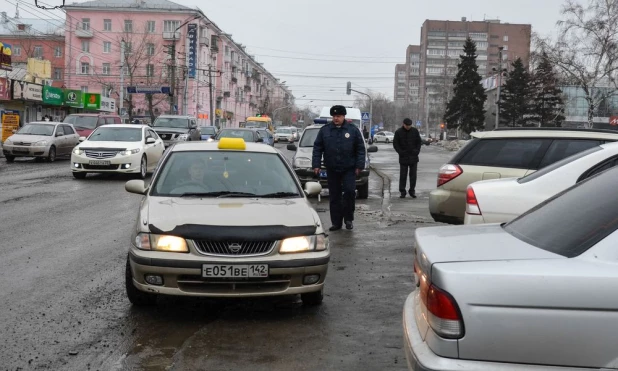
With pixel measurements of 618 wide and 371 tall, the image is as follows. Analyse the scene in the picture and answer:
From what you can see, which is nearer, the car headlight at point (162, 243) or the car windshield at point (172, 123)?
the car headlight at point (162, 243)

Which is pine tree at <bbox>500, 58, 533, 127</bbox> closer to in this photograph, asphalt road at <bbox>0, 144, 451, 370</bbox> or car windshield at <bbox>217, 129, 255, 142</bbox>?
car windshield at <bbox>217, 129, 255, 142</bbox>

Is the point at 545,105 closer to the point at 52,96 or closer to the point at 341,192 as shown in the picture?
the point at 52,96

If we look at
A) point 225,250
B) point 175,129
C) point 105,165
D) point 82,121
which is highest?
point 82,121

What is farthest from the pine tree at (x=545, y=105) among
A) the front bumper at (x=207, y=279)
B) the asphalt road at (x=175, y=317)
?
the front bumper at (x=207, y=279)

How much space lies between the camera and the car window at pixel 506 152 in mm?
8359

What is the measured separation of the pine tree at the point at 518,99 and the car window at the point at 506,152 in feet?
223

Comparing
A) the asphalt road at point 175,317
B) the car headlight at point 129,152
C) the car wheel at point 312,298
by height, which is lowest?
the asphalt road at point 175,317

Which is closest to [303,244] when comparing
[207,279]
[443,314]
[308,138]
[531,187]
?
[207,279]

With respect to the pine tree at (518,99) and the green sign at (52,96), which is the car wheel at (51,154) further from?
the pine tree at (518,99)

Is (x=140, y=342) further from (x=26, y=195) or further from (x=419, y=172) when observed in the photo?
(x=419, y=172)

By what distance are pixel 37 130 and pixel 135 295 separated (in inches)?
872

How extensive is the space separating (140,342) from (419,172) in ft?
70.0

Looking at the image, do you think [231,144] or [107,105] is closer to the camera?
[231,144]

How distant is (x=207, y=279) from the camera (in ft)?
17.7
